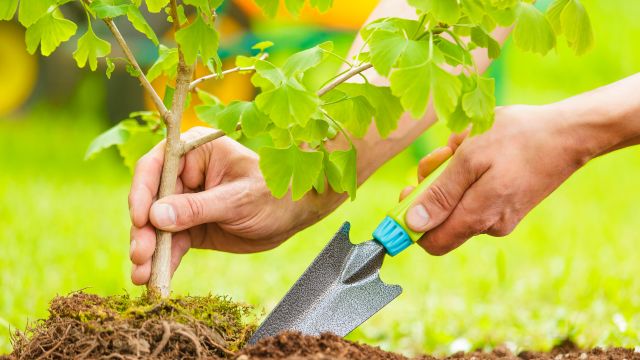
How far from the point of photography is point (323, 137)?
60.1 inches

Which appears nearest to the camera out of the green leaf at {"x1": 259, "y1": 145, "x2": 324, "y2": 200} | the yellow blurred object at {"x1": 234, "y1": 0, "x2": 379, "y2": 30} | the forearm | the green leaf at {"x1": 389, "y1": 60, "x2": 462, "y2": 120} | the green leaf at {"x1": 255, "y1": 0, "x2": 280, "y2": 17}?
the green leaf at {"x1": 389, "y1": 60, "x2": 462, "y2": 120}

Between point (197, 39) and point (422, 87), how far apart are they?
0.41 m

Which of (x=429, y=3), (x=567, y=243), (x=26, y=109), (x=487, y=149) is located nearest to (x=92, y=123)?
(x=26, y=109)

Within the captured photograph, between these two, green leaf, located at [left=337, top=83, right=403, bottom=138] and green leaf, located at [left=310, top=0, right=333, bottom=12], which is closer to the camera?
green leaf, located at [left=310, top=0, right=333, bottom=12]

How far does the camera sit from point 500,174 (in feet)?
5.42

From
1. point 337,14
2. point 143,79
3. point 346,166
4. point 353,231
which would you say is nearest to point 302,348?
point 346,166

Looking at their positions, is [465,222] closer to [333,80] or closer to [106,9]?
[333,80]

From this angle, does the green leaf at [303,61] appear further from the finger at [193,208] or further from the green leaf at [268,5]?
the finger at [193,208]

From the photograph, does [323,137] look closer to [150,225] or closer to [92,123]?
[150,225]

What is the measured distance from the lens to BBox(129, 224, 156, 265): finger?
1.66m

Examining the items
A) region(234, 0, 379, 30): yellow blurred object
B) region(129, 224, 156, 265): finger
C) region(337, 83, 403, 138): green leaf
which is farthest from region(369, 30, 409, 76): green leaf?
region(234, 0, 379, 30): yellow blurred object

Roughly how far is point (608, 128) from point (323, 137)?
0.61m

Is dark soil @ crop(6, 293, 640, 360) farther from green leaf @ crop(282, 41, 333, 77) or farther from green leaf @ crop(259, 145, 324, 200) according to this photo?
green leaf @ crop(282, 41, 333, 77)

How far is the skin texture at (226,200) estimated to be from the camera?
1680 mm
